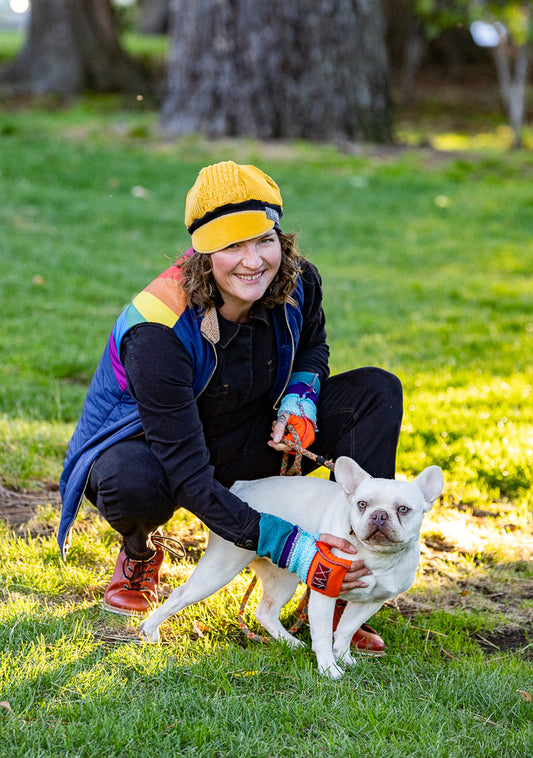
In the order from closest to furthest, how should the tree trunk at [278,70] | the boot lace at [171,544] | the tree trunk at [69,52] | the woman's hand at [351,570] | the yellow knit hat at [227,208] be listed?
1. the woman's hand at [351,570]
2. the yellow knit hat at [227,208]
3. the boot lace at [171,544]
4. the tree trunk at [278,70]
5. the tree trunk at [69,52]

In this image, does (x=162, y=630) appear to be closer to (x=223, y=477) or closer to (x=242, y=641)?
(x=242, y=641)

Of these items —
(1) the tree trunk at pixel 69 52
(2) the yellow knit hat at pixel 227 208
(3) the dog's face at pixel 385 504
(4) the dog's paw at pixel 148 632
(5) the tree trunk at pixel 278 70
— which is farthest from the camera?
(1) the tree trunk at pixel 69 52

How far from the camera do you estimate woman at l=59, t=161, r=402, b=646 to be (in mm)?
2920

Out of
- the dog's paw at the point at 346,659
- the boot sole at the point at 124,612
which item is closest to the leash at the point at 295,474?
the dog's paw at the point at 346,659

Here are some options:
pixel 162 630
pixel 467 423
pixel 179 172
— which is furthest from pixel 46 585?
pixel 179 172

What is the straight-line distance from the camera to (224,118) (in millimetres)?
11453

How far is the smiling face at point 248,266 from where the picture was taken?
2998 millimetres

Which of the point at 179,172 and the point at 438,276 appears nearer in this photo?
the point at 438,276

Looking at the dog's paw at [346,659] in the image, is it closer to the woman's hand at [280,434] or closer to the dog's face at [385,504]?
the dog's face at [385,504]

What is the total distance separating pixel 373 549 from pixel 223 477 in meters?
0.79

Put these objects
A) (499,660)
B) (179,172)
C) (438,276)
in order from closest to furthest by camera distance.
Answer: (499,660) → (438,276) → (179,172)

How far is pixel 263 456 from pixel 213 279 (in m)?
0.75

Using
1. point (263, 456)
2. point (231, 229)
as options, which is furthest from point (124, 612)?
Answer: point (231, 229)

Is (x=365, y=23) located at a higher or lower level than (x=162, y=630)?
higher
